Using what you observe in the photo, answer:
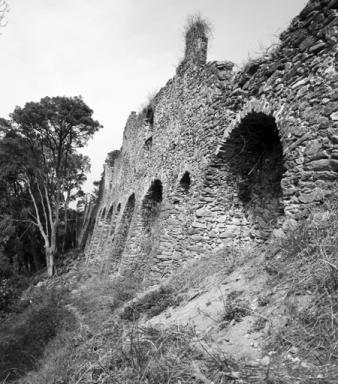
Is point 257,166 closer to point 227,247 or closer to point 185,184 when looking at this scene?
point 227,247

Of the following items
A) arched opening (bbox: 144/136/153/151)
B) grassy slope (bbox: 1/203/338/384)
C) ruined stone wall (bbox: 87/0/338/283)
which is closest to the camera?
grassy slope (bbox: 1/203/338/384)

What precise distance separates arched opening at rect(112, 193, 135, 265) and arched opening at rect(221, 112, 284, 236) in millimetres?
6296

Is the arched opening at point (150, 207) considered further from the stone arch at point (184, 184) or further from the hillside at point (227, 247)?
the stone arch at point (184, 184)

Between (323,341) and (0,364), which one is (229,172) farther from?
(0,364)

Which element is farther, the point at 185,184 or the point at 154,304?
the point at 185,184

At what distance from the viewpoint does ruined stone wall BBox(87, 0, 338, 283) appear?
Result: 13.0 feet

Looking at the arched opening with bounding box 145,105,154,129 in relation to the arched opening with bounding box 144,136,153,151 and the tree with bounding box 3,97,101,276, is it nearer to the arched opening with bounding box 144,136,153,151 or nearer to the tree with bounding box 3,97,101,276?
the arched opening with bounding box 144,136,153,151

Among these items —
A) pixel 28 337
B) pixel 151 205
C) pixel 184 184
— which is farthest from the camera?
pixel 151 205

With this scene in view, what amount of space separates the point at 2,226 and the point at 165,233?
11.8 metres

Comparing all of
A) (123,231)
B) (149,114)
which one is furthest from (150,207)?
(149,114)

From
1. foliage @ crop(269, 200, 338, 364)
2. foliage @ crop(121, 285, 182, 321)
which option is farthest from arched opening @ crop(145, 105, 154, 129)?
foliage @ crop(269, 200, 338, 364)

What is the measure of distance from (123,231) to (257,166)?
7341 mm

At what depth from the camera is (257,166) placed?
6.32m

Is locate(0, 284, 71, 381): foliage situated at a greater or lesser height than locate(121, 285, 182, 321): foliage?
lesser
